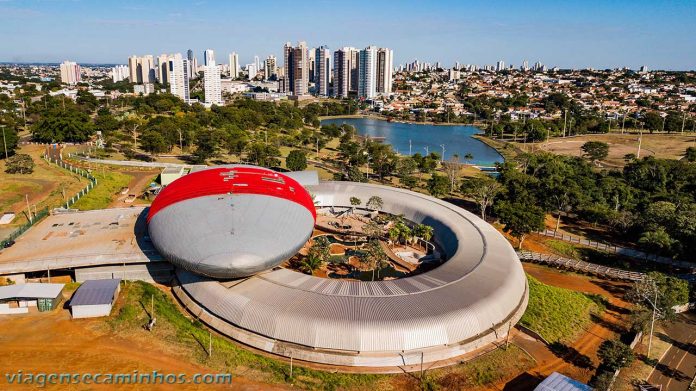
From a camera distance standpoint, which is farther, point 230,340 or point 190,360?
point 230,340

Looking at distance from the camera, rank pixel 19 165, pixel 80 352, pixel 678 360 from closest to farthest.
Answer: pixel 80 352, pixel 678 360, pixel 19 165

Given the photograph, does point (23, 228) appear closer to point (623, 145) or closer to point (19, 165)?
point (19, 165)

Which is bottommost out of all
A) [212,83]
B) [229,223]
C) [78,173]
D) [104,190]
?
[104,190]

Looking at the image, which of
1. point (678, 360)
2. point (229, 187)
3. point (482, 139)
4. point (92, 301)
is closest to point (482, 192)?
point (678, 360)

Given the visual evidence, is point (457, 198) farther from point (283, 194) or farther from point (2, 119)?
point (2, 119)

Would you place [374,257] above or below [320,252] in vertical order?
below

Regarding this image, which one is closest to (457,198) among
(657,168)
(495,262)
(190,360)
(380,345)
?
(495,262)

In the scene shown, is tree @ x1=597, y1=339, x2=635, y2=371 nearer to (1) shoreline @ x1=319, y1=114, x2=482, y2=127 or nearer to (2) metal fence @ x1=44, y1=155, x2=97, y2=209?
(2) metal fence @ x1=44, y1=155, x2=97, y2=209

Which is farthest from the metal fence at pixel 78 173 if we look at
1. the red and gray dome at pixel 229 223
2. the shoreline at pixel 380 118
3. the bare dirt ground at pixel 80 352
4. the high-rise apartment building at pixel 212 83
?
the shoreline at pixel 380 118
